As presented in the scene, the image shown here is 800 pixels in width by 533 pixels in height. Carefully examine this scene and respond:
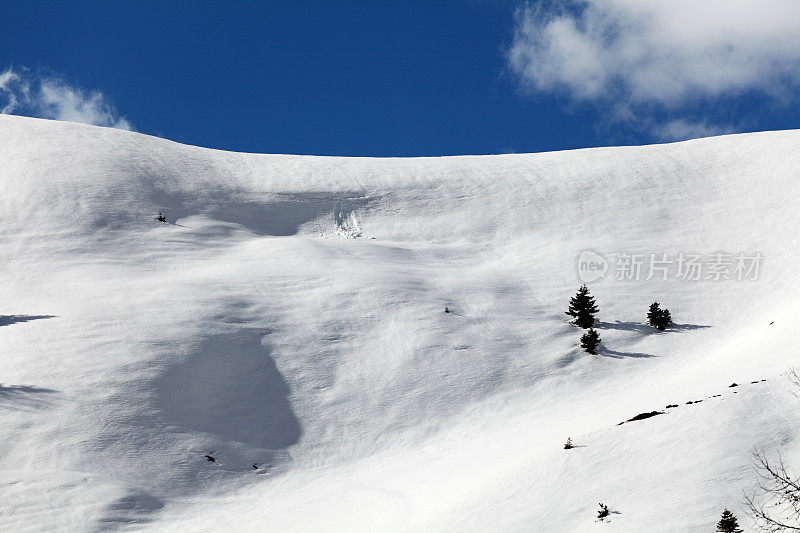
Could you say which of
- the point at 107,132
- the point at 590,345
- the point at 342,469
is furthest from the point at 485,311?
the point at 107,132

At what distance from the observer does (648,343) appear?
25.5 metres

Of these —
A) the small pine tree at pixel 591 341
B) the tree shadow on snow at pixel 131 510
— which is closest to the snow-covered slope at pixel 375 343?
the tree shadow on snow at pixel 131 510

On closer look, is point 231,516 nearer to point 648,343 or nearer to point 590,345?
point 590,345

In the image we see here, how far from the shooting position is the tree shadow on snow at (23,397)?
19500 millimetres

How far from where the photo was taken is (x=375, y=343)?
24.6 metres

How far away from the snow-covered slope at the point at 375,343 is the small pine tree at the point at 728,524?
1.48ft

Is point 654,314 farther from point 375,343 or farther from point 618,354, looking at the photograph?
point 375,343

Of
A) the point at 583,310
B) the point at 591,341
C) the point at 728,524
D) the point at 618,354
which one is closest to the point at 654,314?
the point at 583,310

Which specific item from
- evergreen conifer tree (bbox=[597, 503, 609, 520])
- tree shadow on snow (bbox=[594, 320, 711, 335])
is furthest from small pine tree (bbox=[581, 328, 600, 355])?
evergreen conifer tree (bbox=[597, 503, 609, 520])

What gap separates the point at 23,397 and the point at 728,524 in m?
16.9

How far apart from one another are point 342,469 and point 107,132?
3187 centimetres

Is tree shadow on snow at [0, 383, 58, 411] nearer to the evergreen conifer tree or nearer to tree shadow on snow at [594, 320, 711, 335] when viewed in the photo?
the evergreen conifer tree

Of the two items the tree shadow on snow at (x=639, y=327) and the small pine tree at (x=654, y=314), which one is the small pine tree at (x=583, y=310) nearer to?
the tree shadow on snow at (x=639, y=327)

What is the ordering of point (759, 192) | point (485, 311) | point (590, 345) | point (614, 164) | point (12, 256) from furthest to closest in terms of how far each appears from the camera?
point (614, 164) → point (759, 192) → point (12, 256) → point (485, 311) → point (590, 345)
